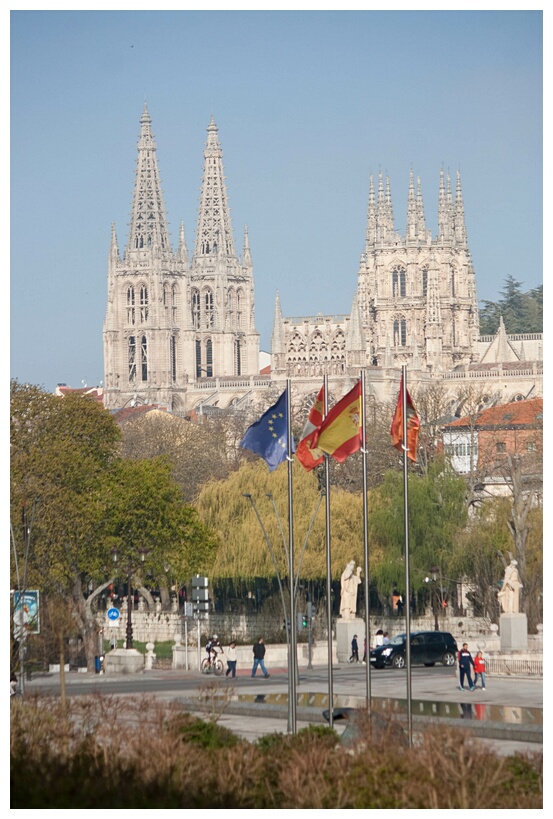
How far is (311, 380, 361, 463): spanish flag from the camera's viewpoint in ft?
120

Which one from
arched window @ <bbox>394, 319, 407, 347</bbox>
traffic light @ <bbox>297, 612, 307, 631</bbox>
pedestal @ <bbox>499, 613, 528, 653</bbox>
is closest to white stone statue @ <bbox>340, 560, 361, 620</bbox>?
traffic light @ <bbox>297, 612, 307, 631</bbox>

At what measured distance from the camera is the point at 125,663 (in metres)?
56.8

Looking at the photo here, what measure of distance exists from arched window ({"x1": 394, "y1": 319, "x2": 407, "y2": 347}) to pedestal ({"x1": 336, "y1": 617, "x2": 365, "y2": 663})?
120m

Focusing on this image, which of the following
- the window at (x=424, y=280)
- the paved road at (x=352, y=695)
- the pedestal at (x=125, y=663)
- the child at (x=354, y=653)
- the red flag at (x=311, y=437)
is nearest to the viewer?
the paved road at (x=352, y=695)

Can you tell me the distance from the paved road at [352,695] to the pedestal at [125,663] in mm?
665

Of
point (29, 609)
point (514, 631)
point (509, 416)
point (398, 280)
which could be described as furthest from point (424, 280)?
point (29, 609)

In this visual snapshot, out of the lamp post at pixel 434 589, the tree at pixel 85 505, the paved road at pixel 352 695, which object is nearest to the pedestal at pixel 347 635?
the paved road at pixel 352 695

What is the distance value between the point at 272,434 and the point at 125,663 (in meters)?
19.9

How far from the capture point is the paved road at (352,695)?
112 feet

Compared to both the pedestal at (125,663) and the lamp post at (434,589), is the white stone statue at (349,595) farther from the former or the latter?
the pedestal at (125,663)

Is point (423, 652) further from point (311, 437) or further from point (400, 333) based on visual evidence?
point (400, 333)

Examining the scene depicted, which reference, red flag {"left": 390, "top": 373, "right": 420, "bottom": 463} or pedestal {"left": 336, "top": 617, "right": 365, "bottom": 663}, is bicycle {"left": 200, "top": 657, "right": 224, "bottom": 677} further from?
red flag {"left": 390, "top": 373, "right": 420, "bottom": 463}
